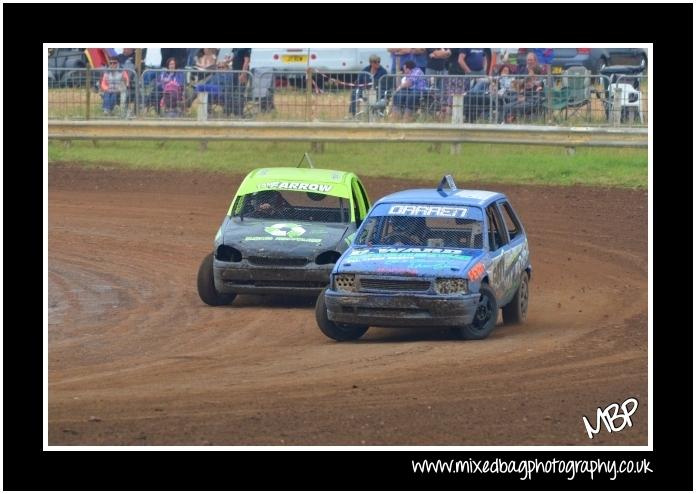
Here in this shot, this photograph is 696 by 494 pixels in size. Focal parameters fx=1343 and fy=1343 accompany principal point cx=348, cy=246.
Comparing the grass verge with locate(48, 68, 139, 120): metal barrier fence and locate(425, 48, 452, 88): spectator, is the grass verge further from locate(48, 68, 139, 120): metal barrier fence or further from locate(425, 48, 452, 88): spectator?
locate(425, 48, 452, 88): spectator

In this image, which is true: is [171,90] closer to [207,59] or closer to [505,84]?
[207,59]

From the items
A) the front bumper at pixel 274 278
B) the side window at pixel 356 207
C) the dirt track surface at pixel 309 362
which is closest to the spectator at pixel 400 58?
the dirt track surface at pixel 309 362

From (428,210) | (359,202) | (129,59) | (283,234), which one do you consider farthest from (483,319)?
(129,59)

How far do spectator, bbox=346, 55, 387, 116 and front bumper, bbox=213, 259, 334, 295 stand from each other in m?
9.96

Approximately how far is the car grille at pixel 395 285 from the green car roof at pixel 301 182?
3.04 metres

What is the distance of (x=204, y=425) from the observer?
379 inches

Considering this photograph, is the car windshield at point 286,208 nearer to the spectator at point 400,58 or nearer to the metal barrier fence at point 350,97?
the metal barrier fence at point 350,97

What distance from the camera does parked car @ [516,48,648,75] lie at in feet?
87.9

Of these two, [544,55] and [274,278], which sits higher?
[544,55]

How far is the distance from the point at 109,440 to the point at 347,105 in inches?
620

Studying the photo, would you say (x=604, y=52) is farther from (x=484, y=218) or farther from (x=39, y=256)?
(x=39, y=256)

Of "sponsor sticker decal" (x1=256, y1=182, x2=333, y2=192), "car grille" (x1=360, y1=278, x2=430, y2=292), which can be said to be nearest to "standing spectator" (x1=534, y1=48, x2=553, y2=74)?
"sponsor sticker decal" (x1=256, y1=182, x2=333, y2=192)

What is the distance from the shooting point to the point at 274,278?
14266 mm

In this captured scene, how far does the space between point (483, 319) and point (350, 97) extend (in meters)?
12.2
